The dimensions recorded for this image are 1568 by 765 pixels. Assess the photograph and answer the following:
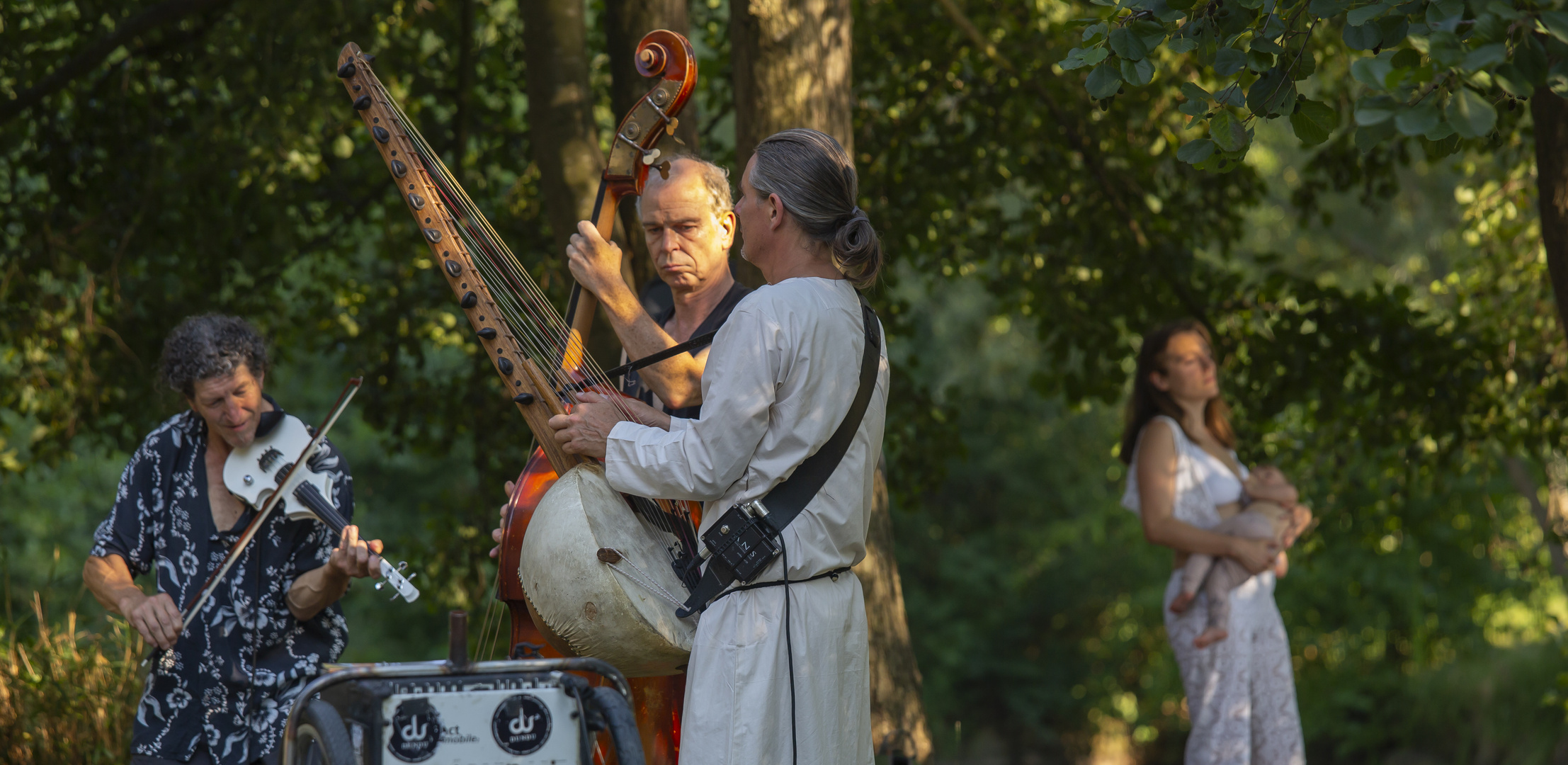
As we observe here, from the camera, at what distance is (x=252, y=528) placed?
2916mm

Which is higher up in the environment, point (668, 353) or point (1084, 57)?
point (1084, 57)

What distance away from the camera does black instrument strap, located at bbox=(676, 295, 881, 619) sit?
2367 mm

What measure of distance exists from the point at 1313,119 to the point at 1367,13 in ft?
1.20

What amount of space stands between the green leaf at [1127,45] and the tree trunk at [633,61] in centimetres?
187

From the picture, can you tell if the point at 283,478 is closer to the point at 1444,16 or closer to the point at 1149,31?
the point at 1149,31

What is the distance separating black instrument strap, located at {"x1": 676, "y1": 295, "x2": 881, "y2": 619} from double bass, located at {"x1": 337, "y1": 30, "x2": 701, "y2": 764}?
0.09 metres

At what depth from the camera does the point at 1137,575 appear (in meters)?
16.8

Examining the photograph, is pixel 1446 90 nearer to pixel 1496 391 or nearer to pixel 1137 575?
pixel 1496 391

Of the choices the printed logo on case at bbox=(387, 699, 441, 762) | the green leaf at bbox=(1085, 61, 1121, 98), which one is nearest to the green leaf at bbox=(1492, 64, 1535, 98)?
the green leaf at bbox=(1085, 61, 1121, 98)

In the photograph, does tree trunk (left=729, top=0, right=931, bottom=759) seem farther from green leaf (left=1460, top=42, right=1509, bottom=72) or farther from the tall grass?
the tall grass

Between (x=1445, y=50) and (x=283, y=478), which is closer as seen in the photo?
(x=1445, y=50)

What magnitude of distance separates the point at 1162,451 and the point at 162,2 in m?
4.26

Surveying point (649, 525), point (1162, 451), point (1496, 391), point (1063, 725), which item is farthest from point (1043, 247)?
point (1063, 725)

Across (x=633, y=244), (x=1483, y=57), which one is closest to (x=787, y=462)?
(x=1483, y=57)
